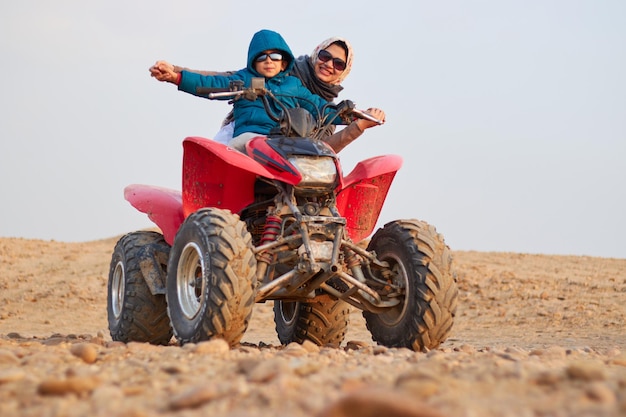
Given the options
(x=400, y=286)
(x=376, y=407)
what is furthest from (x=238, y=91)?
(x=376, y=407)

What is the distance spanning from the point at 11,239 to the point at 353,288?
2016cm

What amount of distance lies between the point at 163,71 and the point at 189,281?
6.03 feet

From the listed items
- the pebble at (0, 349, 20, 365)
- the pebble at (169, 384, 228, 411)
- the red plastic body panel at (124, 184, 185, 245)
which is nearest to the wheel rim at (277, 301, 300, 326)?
the red plastic body panel at (124, 184, 185, 245)

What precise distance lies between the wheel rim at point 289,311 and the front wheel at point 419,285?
5.79 feet

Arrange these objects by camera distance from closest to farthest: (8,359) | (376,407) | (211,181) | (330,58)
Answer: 1. (376,407)
2. (8,359)
3. (211,181)
4. (330,58)

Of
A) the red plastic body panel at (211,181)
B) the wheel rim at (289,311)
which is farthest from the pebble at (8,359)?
the wheel rim at (289,311)

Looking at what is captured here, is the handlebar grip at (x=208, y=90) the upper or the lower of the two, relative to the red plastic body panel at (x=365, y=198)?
upper

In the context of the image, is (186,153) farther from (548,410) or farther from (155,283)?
(548,410)

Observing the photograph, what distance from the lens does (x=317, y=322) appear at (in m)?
7.98

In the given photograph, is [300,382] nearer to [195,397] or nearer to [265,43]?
[195,397]

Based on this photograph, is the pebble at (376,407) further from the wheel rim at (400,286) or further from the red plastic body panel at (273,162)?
the wheel rim at (400,286)

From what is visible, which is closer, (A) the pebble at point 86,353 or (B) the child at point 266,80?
(A) the pebble at point 86,353

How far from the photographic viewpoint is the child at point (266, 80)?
276 inches

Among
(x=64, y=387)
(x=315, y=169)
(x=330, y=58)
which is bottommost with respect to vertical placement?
(x=64, y=387)
